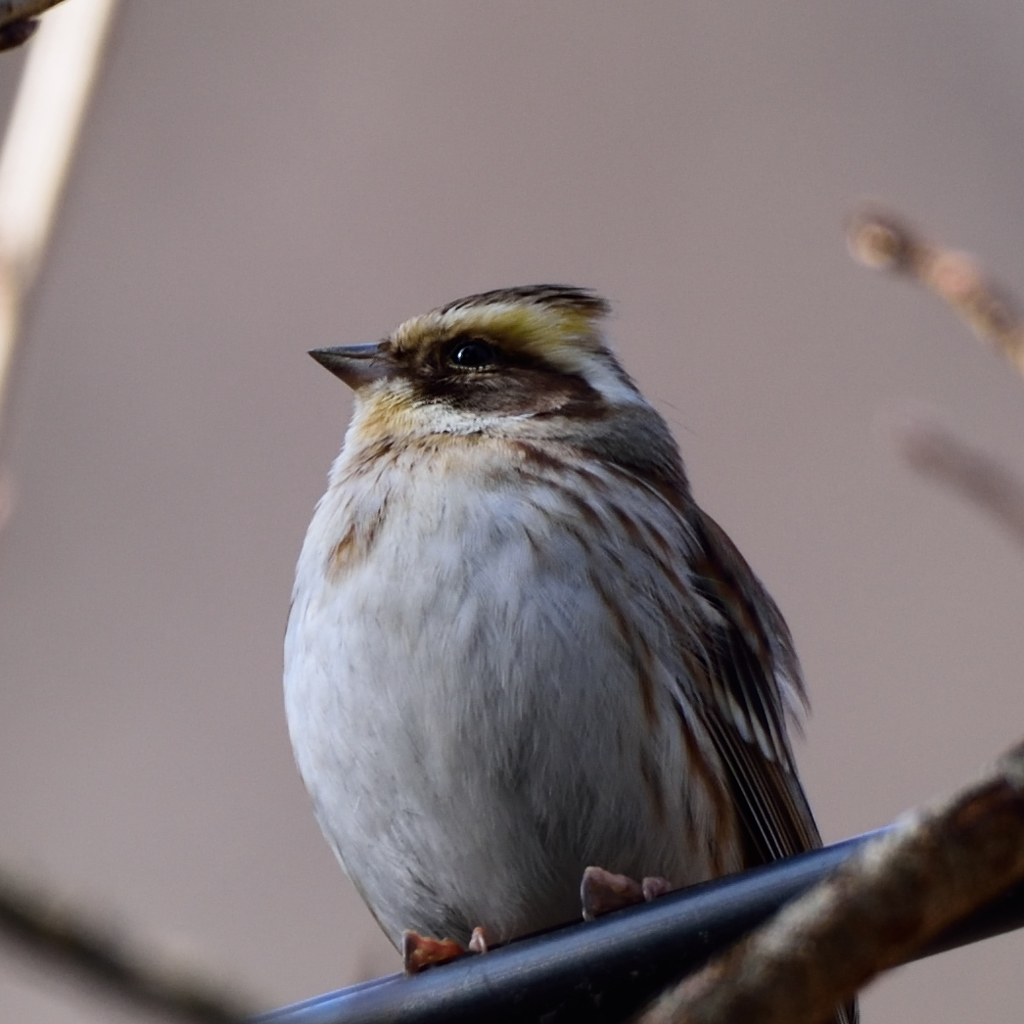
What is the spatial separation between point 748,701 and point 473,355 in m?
1.15

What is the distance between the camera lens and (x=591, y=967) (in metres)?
2.32

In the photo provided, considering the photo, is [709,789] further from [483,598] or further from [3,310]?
[3,310]

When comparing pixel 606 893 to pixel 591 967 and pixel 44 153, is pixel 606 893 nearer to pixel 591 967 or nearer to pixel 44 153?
pixel 591 967

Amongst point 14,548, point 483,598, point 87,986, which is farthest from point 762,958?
point 14,548

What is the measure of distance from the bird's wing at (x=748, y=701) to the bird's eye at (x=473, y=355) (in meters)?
0.70

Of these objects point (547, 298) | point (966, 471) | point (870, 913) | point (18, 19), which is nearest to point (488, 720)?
point (966, 471)

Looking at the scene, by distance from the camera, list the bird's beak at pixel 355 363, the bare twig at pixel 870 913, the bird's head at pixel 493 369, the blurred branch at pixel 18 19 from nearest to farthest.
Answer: the bare twig at pixel 870 913
the blurred branch at pixel 18 19
the bird's head at pixel 493 369
the bird's beak at pixel 355 363

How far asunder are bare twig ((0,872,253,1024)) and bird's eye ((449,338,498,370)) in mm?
2234

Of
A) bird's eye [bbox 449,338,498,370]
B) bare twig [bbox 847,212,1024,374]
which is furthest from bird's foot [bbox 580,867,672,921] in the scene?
bird's eye [bbox 449,338,498,370]

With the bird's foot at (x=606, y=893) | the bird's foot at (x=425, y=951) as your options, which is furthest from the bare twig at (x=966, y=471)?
the bird's foot at (x=425, y=951)

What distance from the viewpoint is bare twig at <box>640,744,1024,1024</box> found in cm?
161

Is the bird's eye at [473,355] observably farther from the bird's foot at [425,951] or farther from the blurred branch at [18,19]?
the blurred branch at [18,19]

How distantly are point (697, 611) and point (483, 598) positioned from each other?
0.58 meters

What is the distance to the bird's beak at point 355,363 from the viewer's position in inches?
175
